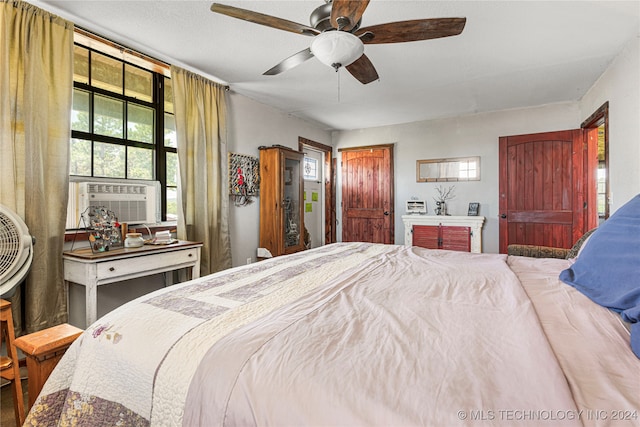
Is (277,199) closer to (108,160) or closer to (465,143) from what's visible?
(108,160)

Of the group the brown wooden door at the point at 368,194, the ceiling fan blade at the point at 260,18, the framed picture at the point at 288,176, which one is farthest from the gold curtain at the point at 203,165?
the brown wooden door at the point at 368,194

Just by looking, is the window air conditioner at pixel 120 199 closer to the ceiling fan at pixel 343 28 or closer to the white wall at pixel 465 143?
the ceiling fan at pixel 343 28

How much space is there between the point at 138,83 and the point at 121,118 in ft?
1.37

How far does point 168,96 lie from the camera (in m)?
3.15

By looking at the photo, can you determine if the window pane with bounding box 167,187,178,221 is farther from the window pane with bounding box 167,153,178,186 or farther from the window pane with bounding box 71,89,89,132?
the window pane with bounding box 71,89,89,132

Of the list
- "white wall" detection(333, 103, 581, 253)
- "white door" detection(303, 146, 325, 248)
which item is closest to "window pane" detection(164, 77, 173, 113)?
"white door" detection(303, 146, 325, 248)

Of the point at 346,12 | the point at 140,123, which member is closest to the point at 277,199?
the point at 140,123

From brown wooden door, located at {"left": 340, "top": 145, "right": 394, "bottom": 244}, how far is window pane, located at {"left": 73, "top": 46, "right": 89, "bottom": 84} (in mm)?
3980

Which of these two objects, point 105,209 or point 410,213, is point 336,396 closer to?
point 105,209

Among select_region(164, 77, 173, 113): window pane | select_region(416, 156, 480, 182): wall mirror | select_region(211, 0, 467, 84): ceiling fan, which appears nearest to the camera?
select_region(211, 0, 467, 84): ceiling fan

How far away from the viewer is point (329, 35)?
1.66 metres

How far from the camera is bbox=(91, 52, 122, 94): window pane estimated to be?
2.62 meters

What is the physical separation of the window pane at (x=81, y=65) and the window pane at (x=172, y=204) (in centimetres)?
114

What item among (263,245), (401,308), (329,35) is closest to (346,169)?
(263,245)
